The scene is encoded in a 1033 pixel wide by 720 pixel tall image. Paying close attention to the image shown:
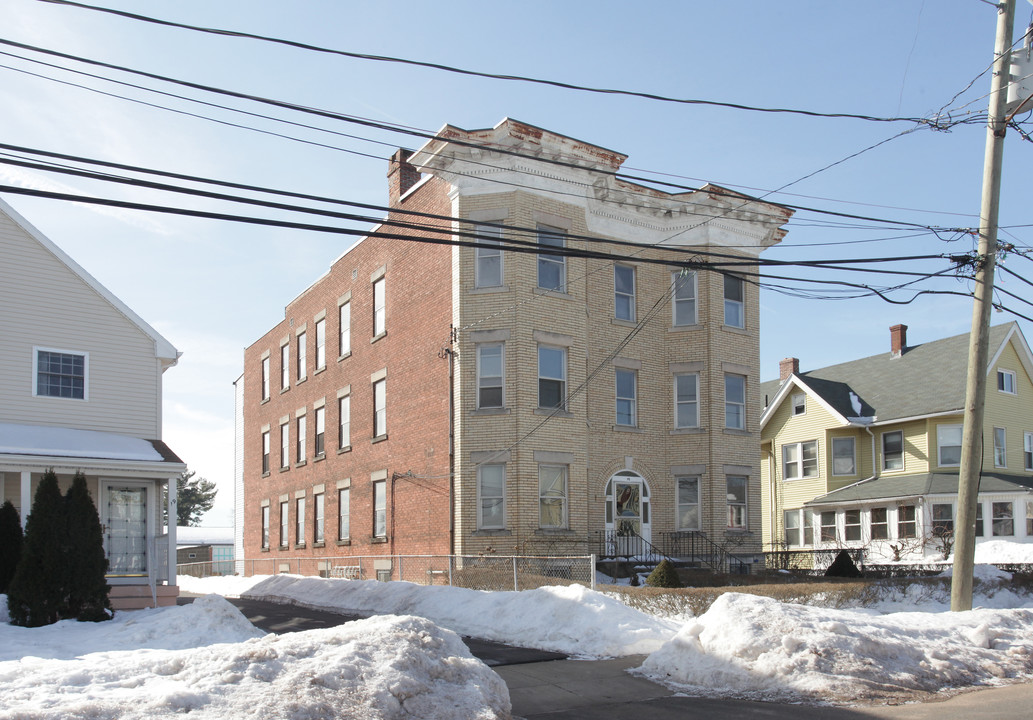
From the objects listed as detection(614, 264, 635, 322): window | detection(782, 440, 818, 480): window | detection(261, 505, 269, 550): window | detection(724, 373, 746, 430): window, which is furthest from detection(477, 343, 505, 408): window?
detection(782, 440, 818, 480): window

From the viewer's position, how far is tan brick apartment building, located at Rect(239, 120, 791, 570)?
941 inches

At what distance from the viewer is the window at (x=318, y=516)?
108 ft

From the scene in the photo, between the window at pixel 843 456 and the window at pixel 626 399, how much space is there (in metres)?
15.6

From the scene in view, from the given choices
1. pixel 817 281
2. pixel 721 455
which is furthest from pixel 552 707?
pixel 721 455

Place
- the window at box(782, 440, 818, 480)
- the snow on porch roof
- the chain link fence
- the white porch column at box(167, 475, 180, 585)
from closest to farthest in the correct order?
the snow on porch roof, the chain link fence, the white porch column at box(167, 475, 180, 585), the window at box(782, 440, 818, 480)

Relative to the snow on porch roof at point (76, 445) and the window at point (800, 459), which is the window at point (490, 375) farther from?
the window at point (800, 459)

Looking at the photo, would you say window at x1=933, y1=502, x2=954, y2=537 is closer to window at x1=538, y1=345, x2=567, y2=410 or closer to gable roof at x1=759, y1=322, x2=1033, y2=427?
gable roof at x1=759, y1=322, x2=1033, y2=427

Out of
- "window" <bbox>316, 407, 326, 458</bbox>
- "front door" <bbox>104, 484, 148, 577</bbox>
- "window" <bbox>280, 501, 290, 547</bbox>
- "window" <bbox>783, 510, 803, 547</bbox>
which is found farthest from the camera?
"window" <bbox>783, 510, 803, 547</bbox>

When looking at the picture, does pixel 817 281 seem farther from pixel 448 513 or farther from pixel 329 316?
pixel 329 316

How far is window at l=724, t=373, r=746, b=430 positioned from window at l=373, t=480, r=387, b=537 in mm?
10689

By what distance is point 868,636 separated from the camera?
39.2 feet

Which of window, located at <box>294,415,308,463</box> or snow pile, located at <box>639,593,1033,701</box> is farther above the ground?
window, located at <box>294,415,308,463</box>

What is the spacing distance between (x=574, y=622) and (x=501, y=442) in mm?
8662

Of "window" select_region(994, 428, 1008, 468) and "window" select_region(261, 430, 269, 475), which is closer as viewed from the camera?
"window" select_region(994, 428, 1008, 468)
